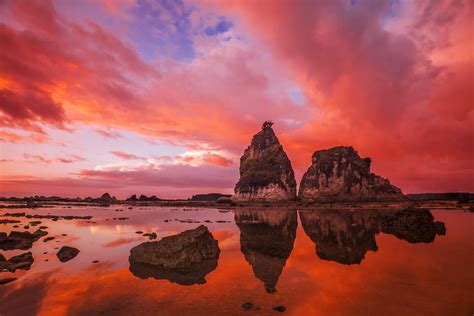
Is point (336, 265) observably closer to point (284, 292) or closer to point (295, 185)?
point (284, 292)

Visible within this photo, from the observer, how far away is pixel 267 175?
14975 centimetres

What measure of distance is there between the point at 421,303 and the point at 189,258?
43.1 feet

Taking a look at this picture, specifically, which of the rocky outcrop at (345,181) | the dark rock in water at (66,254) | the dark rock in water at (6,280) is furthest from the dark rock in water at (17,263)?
the rocky outcrop at (345,181)

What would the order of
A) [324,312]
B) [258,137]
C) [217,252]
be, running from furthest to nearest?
[258,137]
[217,252]
[324,312]

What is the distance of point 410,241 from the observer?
86.1 feet

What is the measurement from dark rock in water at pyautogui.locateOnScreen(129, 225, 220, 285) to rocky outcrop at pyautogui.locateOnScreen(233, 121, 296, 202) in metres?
127

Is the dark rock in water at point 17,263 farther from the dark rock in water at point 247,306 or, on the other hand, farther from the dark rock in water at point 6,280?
the dark rock in water at point 247,306

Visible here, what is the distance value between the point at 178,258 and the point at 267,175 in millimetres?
133869

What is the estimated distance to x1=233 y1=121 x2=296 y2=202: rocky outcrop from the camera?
147125 mm

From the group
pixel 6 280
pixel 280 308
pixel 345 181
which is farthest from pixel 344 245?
pixel 345 181

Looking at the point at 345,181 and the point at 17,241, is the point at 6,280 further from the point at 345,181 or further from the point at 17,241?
the point at 345,181

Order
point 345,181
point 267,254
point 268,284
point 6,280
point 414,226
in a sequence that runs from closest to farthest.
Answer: point 268,284
point 6,280
point 267,254
point 414,226
point 345,181

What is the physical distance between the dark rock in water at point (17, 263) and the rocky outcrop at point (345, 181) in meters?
132

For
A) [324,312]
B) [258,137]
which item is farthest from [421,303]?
[258,137]
